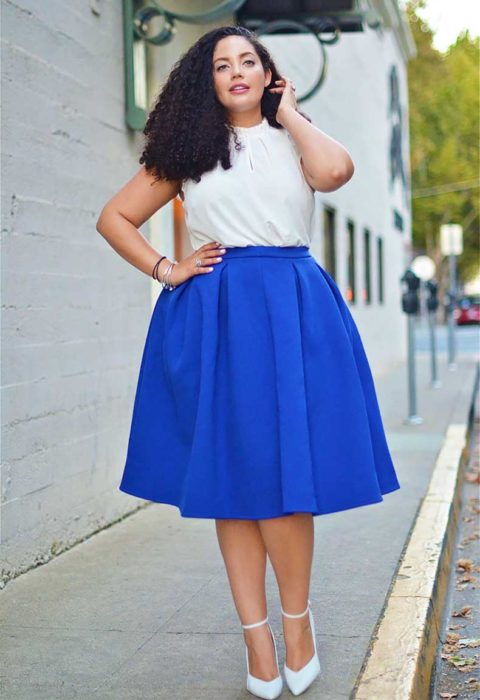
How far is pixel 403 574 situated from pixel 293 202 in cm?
208

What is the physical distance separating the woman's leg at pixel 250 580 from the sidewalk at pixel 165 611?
0.14m

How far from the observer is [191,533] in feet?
18.5

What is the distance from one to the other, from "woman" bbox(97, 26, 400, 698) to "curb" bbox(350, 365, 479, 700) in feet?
0.88

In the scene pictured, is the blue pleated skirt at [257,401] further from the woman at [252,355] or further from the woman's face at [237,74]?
the woman's face at [237,74]

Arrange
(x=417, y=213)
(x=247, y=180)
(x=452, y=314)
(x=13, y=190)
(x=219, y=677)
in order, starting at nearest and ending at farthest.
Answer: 1. (x=247, y=180)
2. (x=219, y=677)
3. (x=13, y=190)
4. (x=452, y=314)
5. (x=417, y=213)

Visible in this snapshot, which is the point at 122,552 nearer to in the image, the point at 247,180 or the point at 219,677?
the point at 219,677

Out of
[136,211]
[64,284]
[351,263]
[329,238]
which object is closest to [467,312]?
[351,263]

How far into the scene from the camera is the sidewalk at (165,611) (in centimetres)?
342

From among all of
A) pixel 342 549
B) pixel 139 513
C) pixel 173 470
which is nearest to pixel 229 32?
pixel 173 470

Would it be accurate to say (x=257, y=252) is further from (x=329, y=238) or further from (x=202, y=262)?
(x=329, y=238)

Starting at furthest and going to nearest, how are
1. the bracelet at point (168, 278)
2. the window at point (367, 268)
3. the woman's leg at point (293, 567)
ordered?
1. the window at point (367, 268)
2. the bracelet at point (168, 278)
3. the woman's leg at point (293, 567)

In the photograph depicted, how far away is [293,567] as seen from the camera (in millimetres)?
3211

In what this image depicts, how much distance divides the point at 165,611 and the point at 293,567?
113 centimetres

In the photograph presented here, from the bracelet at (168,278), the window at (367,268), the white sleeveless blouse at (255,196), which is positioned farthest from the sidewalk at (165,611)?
the window at (367,268)
